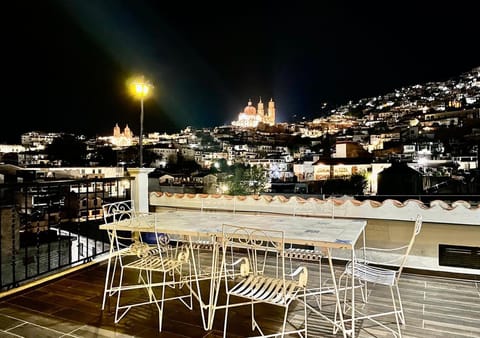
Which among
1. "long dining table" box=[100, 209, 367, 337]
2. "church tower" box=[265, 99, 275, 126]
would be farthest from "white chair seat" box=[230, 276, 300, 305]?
"church tower" box=[265, 99, 275, 126]

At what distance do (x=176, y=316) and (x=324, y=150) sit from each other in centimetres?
4785

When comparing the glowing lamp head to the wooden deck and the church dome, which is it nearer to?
the wooden deck

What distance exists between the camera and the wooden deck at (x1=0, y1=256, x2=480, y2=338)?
2.55 meters

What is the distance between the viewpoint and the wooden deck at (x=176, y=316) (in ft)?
8.38

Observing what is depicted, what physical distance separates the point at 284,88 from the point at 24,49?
6954cm

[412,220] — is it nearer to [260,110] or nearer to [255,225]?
[255,225]

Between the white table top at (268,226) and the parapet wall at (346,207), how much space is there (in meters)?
0.93

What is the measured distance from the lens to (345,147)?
4419 cm

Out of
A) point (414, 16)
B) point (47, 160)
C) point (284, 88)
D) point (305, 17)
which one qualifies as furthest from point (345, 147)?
point (284, 88)

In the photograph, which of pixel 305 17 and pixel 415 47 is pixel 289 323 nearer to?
pixel 305 17

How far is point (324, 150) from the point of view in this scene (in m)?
48.9

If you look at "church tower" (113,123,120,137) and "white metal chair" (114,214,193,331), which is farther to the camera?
"church tower" (113,123,120,137)

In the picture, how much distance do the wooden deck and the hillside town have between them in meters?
12.0

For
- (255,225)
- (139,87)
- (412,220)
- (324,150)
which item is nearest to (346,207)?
(412,220)
